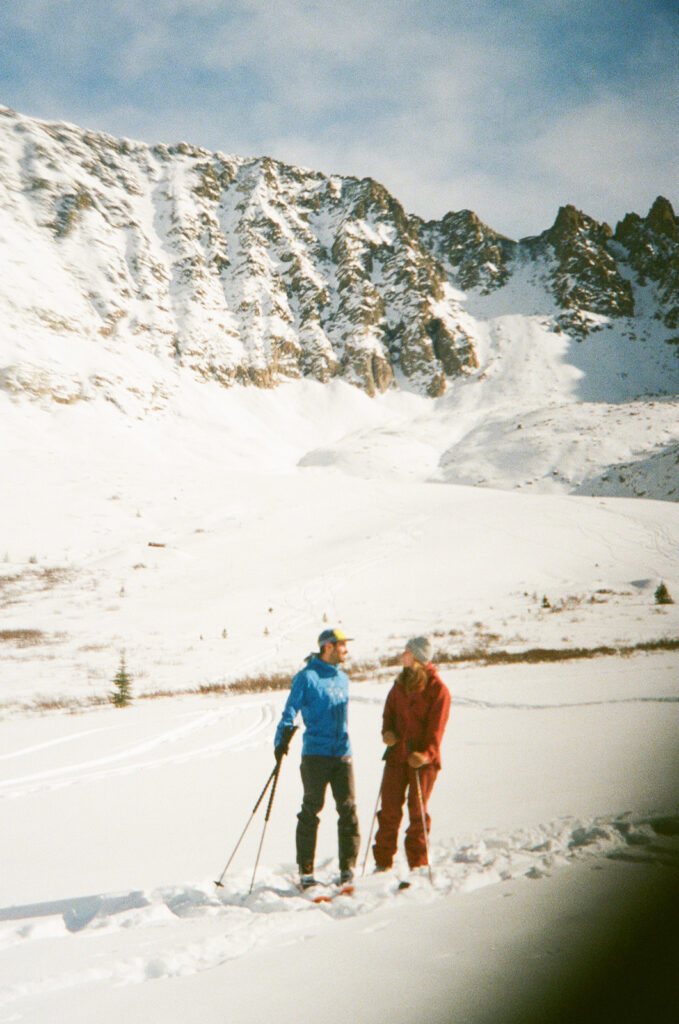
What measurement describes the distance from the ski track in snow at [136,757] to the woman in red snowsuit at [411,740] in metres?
4.46

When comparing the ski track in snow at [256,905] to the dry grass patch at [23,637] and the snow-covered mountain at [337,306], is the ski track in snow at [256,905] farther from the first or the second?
the snow-covered mountain at [337,306]

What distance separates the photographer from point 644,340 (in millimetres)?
107562

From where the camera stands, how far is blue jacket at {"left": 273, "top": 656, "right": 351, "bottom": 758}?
15.1ft

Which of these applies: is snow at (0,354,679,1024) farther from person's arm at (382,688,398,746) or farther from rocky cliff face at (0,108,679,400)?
rocky cliff face at (0,108,679,400)

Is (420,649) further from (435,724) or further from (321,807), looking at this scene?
(321,807)

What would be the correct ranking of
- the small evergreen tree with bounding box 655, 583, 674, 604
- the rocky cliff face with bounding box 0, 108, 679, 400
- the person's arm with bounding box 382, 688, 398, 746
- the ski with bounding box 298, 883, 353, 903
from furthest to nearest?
the rocky cliff face with bounding box 0, 108, 679, 400, the small evergreen tree with bounding box 655, 583, 674, 604, the person's arm with bounding box 382, 688, 398, 746, the ski with bounding box 298, 883, 353, 903

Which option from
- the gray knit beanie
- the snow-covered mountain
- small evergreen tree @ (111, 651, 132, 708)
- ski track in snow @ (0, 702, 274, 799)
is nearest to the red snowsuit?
the gray knit beanie

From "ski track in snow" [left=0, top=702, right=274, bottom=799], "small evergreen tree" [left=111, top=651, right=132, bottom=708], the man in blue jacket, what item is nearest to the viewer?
the man in blue jacket

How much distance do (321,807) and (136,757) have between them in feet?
16.8

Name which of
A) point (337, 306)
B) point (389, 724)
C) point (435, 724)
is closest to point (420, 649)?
point (435, 724)

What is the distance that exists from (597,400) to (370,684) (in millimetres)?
91957

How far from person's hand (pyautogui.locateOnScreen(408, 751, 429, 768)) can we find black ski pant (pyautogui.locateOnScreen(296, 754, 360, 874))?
573 millimetres

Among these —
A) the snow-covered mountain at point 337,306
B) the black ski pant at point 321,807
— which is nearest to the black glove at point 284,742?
the black ski pant at point 321,807

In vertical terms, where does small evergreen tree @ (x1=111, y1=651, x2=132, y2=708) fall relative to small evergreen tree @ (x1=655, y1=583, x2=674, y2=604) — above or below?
below
